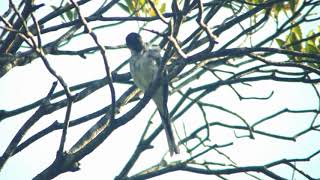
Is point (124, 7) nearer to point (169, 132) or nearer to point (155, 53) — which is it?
point (155, 53)

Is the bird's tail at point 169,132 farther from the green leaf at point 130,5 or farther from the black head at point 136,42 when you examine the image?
the green leaf at point 130,5

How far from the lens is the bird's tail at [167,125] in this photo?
15.0ft

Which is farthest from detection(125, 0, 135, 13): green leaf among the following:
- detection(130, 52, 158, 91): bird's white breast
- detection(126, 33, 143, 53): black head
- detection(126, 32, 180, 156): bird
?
detection(126, 33, 143, 53): black head

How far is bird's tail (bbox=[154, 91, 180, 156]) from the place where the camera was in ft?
15.0

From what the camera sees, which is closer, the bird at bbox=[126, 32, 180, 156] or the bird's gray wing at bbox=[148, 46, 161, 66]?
the bird at bbox=[126, 32, 180, 156]

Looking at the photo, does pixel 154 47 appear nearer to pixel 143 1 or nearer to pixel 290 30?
pixel 143 1

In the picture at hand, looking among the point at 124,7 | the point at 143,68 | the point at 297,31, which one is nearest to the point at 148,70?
the point at 143,68

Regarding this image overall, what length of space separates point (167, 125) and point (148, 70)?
0.63 m

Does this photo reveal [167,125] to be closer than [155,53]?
Yes

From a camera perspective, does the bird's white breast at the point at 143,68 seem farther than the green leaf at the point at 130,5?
Yes

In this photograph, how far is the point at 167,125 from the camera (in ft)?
15.5

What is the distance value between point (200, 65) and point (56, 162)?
4.09ft

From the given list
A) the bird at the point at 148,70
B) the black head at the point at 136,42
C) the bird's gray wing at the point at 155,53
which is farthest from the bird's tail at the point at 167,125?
the black head at the point at 136,42

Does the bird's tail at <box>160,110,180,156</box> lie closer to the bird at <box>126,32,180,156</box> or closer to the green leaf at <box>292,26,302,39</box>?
the bird at <box>126,32,180,156</box>
